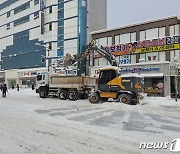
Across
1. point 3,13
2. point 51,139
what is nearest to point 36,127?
point 51,139

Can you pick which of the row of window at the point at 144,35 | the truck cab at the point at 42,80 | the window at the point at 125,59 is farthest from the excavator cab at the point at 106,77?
the window at the point at 125,59

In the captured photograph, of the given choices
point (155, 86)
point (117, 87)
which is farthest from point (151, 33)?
point (117, 87)

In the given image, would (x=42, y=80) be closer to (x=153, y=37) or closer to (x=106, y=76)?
(x=106, y=76)

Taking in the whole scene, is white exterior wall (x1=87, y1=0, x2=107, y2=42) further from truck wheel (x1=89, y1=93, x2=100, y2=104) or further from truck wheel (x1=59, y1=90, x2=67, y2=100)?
truck wheel (x1=89, y1=93, x2=100, y2=104)

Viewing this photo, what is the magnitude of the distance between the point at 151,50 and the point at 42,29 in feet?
115

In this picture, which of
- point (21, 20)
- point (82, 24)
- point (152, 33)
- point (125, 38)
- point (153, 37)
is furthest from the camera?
point (21, 20)

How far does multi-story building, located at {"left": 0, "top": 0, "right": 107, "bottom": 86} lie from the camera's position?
57844 mm

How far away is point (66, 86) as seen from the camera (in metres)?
26.1

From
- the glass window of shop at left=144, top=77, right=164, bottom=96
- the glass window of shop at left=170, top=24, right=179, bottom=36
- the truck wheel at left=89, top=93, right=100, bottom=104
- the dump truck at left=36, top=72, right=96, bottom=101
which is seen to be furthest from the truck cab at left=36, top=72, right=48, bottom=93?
the glass window of shop at left=170, top=24, right=179, bottom=36

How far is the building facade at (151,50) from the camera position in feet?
112

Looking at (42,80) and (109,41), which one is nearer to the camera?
(42,80)

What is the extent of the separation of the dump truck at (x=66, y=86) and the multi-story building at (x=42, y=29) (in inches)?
961

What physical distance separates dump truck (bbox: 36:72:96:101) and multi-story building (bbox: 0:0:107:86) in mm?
24406

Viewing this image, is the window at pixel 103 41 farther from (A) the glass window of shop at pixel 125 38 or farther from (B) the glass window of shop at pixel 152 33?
(B) the glass window of shop at pixel 152 33
